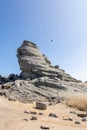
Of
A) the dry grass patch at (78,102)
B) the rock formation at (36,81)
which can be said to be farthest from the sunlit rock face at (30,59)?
the dry grass patch at (78,102)

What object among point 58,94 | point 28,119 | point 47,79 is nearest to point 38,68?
point 47,79

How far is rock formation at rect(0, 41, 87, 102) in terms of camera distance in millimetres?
39031

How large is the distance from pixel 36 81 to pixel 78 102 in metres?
8.70

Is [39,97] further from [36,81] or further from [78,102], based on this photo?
[78,102]

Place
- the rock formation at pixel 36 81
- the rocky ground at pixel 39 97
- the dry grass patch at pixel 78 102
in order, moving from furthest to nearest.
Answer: the rock formation at pixel 36 81, the dry grass patch at pixel 78 102, the rocky ground at pixel 39 97

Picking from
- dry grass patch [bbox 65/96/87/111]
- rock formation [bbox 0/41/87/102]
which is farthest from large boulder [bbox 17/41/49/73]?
dry grass patch [bbox 65/96/87/111]

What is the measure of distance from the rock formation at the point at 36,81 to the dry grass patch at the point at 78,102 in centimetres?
203

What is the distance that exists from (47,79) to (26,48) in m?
8.88

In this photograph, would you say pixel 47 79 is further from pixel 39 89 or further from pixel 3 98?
pixel 3 98

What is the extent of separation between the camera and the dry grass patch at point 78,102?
35719 millimetres

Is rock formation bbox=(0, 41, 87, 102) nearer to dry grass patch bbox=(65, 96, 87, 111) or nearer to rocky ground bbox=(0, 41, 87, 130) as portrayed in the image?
rocky ground bbox=(0, 41, 87, 130)

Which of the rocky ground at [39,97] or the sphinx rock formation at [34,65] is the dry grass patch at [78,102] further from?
the sphinx rock formation at [34,65]

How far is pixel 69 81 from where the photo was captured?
4853 cm

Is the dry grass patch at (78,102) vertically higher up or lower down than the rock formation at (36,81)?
lower down
